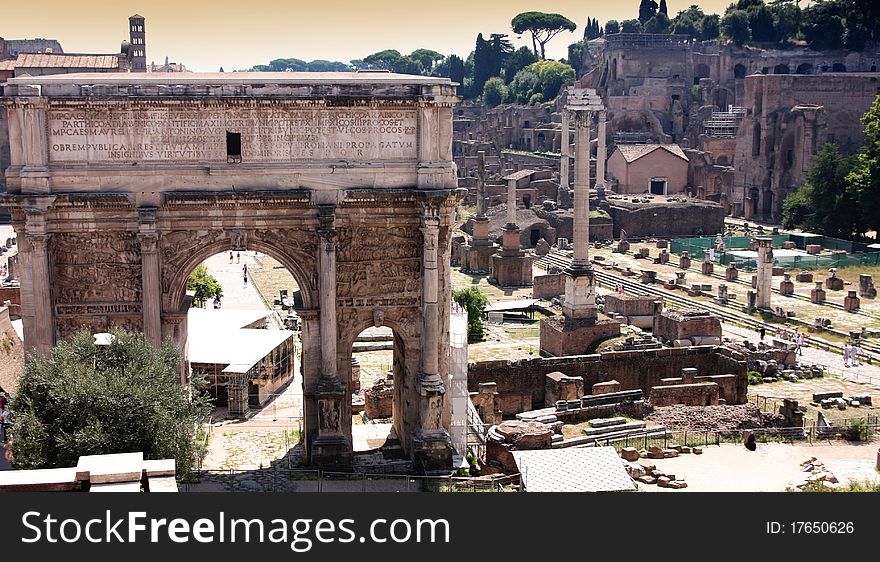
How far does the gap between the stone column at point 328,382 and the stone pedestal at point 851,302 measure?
1127 inches

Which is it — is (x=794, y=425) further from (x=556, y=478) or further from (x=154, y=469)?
(x=154, y=469)

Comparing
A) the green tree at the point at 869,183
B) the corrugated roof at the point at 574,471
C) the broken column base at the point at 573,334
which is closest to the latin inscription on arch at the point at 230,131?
the corrugated roof at the point at 574,471

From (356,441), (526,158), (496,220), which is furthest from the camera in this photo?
(526,158)

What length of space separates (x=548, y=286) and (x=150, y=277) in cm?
2876

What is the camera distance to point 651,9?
12012 cm

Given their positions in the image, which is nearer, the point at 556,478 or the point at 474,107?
the point at 556,478

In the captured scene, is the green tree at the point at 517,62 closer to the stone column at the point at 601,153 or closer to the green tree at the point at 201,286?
the stone column at the point at 601,153

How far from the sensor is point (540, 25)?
439 feet

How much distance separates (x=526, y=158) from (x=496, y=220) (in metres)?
31.8

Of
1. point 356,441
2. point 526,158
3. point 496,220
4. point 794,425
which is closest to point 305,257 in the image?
point 356,441

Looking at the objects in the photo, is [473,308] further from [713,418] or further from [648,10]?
[648,10]

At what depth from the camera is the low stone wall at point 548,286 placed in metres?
46.4

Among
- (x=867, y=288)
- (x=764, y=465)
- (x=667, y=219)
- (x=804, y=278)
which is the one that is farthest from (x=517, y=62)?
(x=764, y=465)

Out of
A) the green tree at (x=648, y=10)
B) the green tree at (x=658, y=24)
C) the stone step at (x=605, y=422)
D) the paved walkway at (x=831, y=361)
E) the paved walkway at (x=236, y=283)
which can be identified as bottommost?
the paved walkway at (x=831, y=361)
